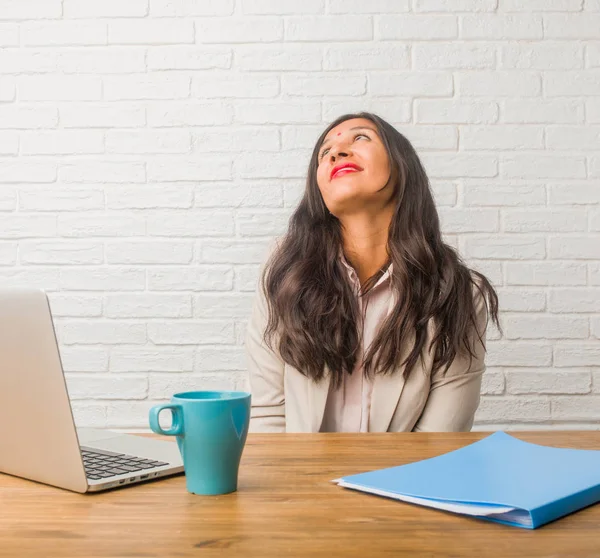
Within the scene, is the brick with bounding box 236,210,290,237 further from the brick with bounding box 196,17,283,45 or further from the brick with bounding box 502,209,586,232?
the brick with bounding box 502,209,586,232

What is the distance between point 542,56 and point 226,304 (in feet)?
3.72

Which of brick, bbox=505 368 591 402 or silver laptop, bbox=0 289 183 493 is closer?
silver laptop, bbox=0 289 183 493

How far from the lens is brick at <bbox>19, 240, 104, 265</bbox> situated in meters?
2.05

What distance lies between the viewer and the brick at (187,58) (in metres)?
2.03

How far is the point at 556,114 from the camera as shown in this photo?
201 cm

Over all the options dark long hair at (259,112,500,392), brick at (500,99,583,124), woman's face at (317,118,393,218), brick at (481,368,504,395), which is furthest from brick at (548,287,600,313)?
woman's face at (317,118,393,218)

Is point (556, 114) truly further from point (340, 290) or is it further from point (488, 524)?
point (488, 524)

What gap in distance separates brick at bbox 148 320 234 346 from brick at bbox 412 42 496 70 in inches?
36.2

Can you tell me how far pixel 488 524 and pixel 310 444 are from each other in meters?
0.40

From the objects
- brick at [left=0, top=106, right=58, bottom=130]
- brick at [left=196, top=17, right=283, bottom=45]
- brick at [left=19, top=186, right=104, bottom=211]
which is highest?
brick at [left=196, top=17, right=283, bottom=45]

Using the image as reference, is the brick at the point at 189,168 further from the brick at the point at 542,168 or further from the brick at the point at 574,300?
the brick at the point at 574,300

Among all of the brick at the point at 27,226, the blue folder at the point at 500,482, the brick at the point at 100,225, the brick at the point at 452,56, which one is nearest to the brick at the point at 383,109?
the brick at the point at 452,56

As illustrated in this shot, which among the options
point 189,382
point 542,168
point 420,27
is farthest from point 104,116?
point 542,168

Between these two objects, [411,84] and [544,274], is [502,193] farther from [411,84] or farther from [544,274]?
[411,84]
